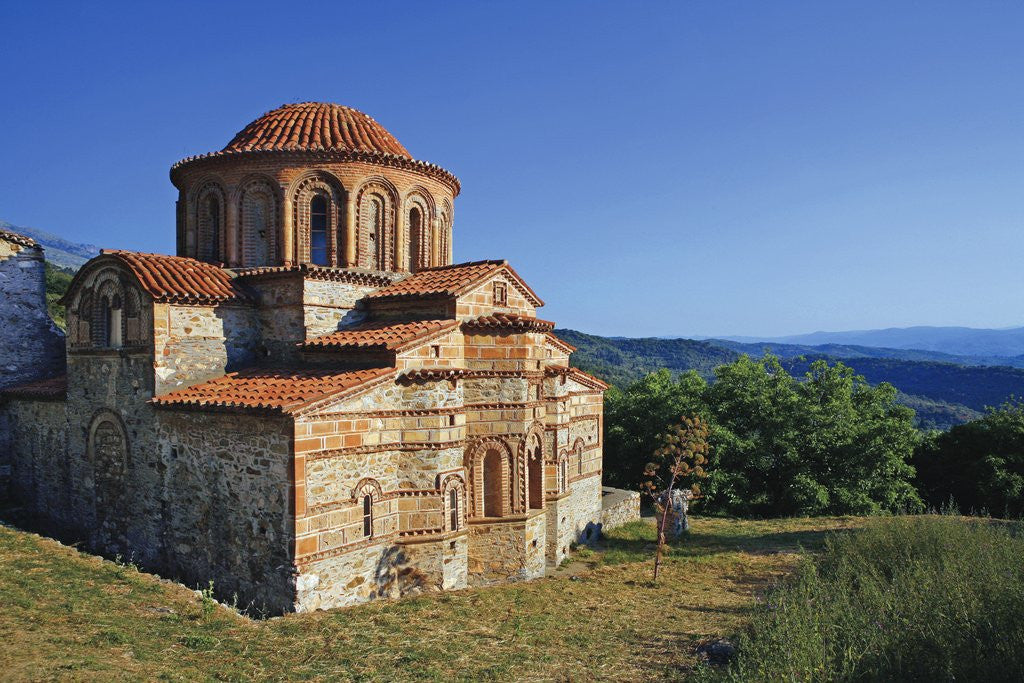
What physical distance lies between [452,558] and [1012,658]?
794cm

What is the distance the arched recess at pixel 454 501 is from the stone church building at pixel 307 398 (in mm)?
39

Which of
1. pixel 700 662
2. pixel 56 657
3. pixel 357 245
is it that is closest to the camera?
pixel 56 657

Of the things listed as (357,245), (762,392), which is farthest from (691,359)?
(357,245)

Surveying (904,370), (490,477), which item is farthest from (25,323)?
(904,370)

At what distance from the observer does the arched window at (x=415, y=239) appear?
611 inches

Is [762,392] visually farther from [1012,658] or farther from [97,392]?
[97,392]

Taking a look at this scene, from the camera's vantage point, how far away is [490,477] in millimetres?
12336

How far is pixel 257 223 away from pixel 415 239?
357 centimetres

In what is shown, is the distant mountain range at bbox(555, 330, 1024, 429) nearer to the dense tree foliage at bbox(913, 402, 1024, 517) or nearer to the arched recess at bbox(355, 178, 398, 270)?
the dense tree foliage at bbox(913, 402, 1024, 517)

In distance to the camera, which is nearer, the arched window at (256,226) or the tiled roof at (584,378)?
the arched window at (256,226)

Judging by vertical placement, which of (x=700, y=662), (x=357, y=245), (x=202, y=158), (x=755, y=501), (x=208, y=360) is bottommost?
(x=755, y=501)

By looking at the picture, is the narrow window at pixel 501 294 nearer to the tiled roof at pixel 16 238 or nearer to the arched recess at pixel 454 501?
the arched recess at pixel 454 501

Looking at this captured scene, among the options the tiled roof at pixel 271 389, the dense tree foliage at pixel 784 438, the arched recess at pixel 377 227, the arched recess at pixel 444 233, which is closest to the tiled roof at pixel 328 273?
the arched recess at pixel 377 227

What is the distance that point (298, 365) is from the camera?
12516 mm
